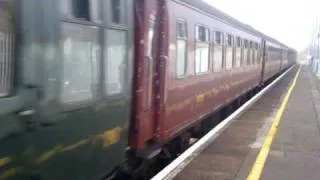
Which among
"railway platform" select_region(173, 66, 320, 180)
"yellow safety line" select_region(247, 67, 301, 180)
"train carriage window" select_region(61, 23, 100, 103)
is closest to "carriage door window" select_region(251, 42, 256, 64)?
"railway platform" select_region(173, 66, 320, 180)

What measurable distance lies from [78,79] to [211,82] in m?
8.17

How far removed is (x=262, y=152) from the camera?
10.1m

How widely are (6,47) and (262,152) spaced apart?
22.4 feet

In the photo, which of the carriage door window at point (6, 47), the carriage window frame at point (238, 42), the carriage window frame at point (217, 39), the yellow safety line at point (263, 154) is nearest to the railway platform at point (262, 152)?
→ the yellow safety line at point (263, 154)

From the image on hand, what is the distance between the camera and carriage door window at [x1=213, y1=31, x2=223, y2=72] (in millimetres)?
13539

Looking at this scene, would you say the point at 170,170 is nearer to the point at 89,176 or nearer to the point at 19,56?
the point at 89,176

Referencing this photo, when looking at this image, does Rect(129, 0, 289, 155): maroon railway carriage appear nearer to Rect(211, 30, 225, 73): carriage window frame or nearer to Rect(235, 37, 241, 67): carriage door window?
Rect(211, 30, 225, 73): carriage window frame

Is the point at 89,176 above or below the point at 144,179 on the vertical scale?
above

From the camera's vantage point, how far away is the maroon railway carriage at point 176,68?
7.36m

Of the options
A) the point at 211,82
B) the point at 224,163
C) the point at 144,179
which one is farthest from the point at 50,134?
the point at 211,82

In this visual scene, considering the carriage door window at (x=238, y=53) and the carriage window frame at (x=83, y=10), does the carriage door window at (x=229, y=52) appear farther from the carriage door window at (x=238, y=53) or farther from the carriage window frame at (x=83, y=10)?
the carriage window frame at (x=83, y=10)

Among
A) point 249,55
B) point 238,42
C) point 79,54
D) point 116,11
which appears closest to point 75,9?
point 79,54

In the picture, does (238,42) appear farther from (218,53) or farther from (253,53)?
(253,53)

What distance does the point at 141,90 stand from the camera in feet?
A: 23.8
